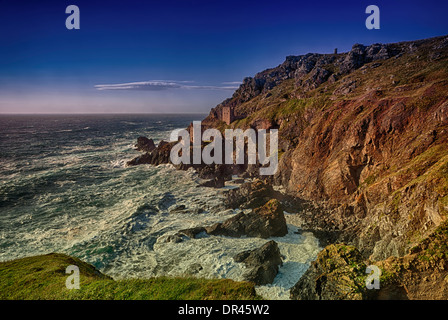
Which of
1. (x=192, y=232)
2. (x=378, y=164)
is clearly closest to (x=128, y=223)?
(x=192, y=232)

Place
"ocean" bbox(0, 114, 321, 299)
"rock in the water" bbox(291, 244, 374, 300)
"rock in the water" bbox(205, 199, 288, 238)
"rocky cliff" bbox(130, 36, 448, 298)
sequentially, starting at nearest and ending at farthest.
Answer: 1. "rock in the water" bbox(291, 244, 374, 300)
2. "rocky cliff" bbox(130, 36, 448, 298)
3. "ocean" bbox(0, 114, 321, 299)
4. "rock in the water" bbox(205, 199, 288, 238)

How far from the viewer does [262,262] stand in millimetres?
22891

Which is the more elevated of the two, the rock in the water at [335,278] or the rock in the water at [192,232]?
the rock in the water at [335,278]

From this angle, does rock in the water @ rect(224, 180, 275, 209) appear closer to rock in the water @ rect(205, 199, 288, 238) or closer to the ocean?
the ocean

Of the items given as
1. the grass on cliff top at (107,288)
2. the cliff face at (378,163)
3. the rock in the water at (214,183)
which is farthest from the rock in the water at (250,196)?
the grass on cliff top at (107,288)

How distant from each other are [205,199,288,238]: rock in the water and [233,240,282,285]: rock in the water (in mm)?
4962

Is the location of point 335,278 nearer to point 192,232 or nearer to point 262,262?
point 262,262

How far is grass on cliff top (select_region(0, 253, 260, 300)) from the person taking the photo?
48.6 ft

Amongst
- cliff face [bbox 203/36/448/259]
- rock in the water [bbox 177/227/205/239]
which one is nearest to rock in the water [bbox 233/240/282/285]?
rock in the water [bbox 177/227/205/239]

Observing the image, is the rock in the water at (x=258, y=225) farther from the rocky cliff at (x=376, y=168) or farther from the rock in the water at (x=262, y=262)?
the rock in the water at (x=262, y=262)

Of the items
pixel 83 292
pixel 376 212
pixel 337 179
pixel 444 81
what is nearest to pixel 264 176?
pixel 337 179

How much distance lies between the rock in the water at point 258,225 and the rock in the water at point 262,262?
4962 millimetres

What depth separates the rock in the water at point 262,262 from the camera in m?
21.1
